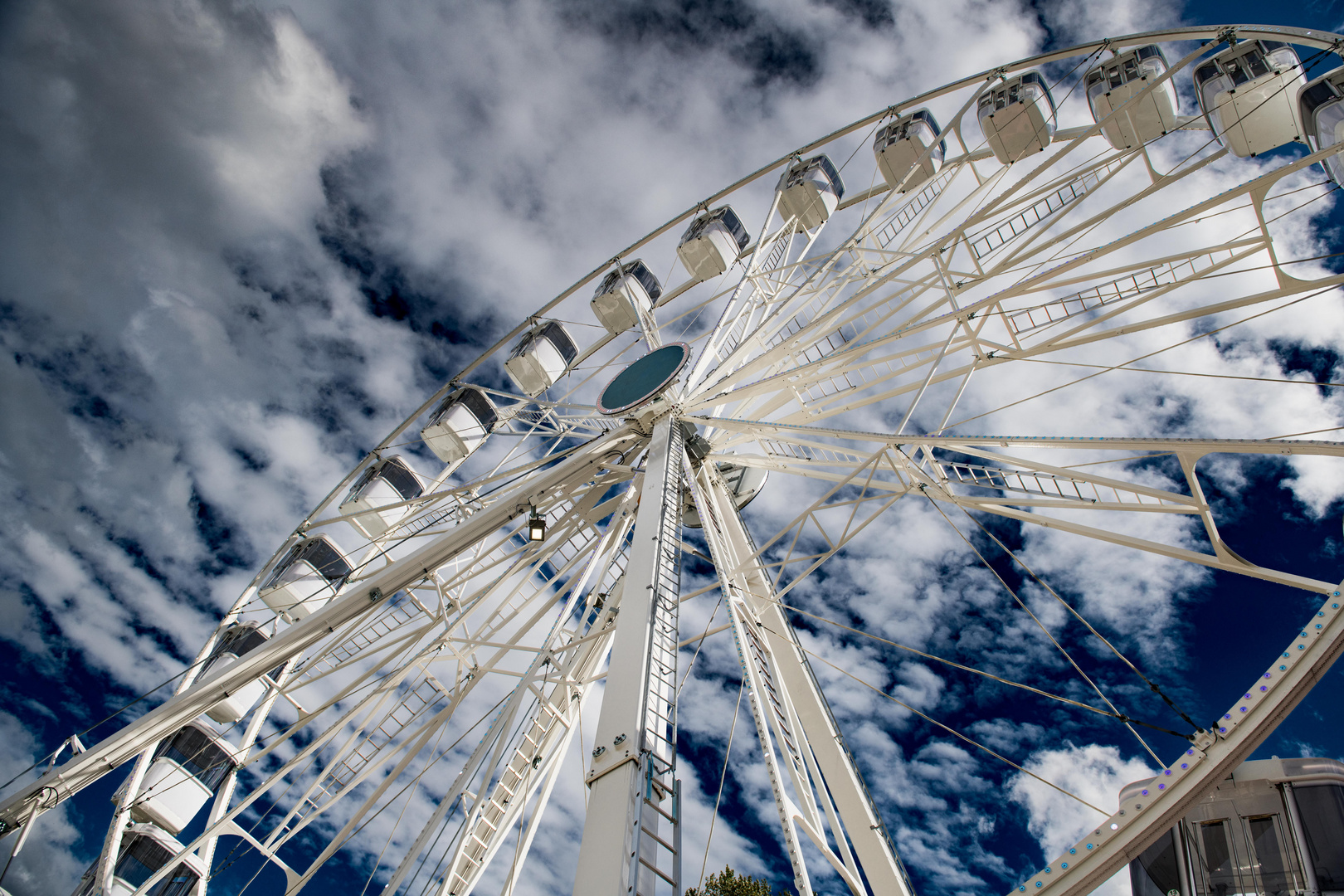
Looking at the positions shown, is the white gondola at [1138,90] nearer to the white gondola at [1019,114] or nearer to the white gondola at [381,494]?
the white gondola at [1019,114]

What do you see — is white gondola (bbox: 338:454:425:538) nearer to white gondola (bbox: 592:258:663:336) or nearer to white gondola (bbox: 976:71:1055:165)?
white gondola (bbox: 592:258:663:336)

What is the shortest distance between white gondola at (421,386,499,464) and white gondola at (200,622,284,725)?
4145 mm

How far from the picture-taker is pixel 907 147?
41.1 ft

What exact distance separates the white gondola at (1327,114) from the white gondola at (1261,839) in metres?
5.10

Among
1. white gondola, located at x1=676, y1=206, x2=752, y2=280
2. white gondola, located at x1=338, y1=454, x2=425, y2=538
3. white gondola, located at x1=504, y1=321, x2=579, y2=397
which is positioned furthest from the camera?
white gondola, located at x1=504, y1=321, x2=579, y2=397

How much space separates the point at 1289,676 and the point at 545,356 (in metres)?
12.0

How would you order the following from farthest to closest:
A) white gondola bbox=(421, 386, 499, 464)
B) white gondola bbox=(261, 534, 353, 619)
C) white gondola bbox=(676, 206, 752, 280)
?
white gondola bbox=(676, 206, 752, 280) → white gondola bbox=(421, 386, 499, 464) → white gondola bbox=(261, 534, 353, 619)

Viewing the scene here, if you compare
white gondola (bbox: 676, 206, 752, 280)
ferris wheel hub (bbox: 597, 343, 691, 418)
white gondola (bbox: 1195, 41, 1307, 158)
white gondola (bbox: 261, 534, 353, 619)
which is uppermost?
white gondola (bbox: 676, 206, 752, 280)

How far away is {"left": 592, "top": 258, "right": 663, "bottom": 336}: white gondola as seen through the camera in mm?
14711

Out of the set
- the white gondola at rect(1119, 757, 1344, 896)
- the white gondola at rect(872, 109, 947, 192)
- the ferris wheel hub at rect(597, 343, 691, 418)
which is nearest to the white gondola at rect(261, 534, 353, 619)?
the ferris wheel hub at rect(597, 343, 691, 418)

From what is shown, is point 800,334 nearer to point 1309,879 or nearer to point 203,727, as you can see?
point 1309,879

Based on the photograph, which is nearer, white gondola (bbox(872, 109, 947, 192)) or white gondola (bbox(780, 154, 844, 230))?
white gondola (bbox(872, 109, 947, 192))

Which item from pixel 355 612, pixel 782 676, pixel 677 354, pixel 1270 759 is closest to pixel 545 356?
pixel 677 354

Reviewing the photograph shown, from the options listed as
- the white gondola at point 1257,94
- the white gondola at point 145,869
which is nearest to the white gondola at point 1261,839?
the white gondola at point 1257,94
